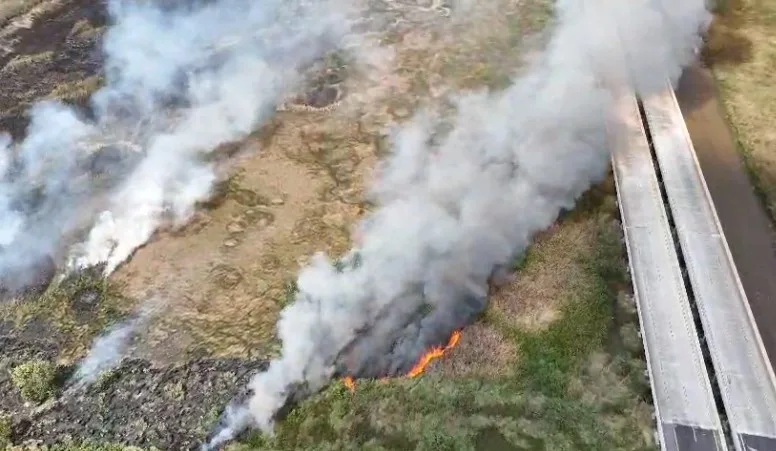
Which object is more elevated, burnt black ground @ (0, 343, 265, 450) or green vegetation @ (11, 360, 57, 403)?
green vegetation @ (11, 360, 57, 403)

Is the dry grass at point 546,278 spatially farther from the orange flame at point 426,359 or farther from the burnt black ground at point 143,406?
the burnt black ground at point 143,406

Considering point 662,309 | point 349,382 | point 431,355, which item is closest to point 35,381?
point 349,382

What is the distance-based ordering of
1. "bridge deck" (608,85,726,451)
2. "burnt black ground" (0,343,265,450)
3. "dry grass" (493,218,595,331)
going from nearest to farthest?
"bridge deck" (608,85,726,451)
"burnt black ground" (0,343,265,450)
"dry grass" (493,218,595,331)

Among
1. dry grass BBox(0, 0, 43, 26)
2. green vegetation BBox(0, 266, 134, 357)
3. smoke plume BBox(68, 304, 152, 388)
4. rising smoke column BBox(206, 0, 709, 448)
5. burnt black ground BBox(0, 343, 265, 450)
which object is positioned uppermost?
dry grass BBox(0, 0, 43, 26)

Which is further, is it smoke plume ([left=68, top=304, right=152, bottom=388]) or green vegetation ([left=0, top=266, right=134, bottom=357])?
green vegetation ([left=0, top=266, right=134, bottom=357])

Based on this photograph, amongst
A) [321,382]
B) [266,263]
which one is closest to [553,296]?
[321,382]

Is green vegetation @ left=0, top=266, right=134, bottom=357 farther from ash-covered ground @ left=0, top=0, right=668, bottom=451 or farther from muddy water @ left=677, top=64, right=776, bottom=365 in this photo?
muddy water @ left=677, top=64, right=776, bottom=365

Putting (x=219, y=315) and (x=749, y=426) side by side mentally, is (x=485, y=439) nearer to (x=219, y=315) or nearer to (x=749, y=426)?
(x=749, y=426)

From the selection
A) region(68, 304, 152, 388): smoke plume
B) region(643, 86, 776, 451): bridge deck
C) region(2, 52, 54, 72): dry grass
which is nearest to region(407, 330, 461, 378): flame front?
region(643, 86, 776, 451): bridge deck
